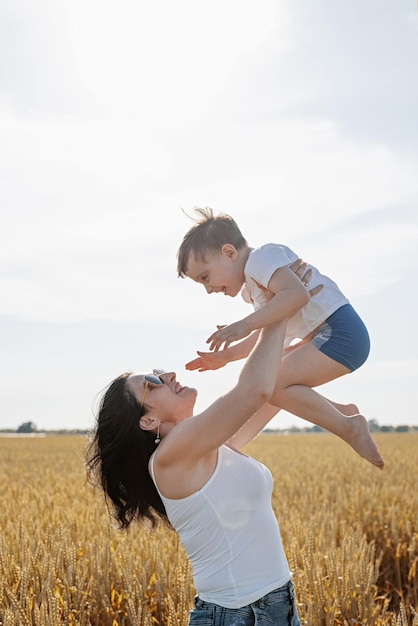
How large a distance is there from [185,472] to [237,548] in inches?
12.3

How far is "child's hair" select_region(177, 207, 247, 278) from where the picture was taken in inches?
140

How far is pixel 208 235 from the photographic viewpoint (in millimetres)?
3549

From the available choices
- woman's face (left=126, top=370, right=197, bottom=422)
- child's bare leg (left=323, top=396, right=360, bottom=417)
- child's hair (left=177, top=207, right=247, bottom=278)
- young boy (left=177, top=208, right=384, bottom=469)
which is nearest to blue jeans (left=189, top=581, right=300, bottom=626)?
woman's face (left=126, top=370, right=197, bottom=422)

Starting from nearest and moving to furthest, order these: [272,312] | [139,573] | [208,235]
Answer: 1. [272,312]
2. [208,235]
3. [139,573]

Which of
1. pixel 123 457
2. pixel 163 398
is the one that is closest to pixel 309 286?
pixel 163 398

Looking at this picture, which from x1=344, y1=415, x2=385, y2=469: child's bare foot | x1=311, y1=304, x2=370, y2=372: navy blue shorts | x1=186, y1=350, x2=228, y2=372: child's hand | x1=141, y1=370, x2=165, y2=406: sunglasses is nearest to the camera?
x1=141, y1=370, x2=165, y2=406: sunglasses

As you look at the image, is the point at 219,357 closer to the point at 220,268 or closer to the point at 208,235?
the point at 220,268

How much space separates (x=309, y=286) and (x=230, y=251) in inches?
16.3

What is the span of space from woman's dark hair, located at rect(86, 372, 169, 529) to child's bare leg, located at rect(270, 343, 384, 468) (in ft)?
2.44

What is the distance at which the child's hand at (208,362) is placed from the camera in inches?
124

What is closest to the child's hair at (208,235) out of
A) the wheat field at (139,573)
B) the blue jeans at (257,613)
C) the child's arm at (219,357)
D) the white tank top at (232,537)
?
the child's arm at (219,357)

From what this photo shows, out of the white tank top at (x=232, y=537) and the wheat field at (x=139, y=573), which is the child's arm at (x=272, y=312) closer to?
the white tank top at (x=232, y=537)

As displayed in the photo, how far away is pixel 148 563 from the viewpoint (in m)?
4.39

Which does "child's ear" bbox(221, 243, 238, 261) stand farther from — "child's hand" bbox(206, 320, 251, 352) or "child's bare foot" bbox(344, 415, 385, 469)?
"child's bare foot" bbox(344, 415, 385, 469)
